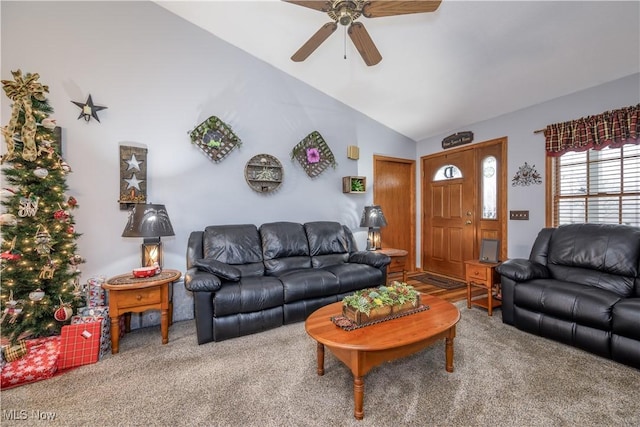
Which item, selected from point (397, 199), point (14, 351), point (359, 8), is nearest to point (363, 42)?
point (359, 8)

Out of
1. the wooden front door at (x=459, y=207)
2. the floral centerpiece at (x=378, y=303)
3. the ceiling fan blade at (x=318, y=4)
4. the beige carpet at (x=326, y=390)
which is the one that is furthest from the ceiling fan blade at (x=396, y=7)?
the wooden front door at (x=459, y=207)

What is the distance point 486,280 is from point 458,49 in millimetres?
2492

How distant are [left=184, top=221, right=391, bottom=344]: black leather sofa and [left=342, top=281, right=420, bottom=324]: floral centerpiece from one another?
2.90 feet

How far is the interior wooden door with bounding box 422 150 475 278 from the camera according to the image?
4.21 meters

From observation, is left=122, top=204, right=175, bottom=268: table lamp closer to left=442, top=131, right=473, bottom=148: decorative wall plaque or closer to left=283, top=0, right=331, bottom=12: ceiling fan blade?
left=283, top=0, right=331, bottom=12: ceiling fan blade

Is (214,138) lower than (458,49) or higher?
lower

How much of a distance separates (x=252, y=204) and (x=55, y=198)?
6.04 feet

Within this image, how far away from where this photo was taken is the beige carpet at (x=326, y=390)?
5.00ft

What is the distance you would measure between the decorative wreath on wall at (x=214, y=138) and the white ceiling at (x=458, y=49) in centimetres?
106

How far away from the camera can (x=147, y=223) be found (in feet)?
7.95

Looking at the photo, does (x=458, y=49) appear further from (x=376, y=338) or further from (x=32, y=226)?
(x=32, y=226)

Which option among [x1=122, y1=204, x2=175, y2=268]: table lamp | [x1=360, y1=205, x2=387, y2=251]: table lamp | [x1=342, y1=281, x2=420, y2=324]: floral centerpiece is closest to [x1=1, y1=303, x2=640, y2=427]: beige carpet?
[x1=342, y1=281, x2=420, y2=324]: floral centerpiece

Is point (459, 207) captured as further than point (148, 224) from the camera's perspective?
Yes

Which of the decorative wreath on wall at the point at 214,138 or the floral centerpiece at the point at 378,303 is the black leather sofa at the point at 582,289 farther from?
the decorative wreath on wall at the point at 214,138
